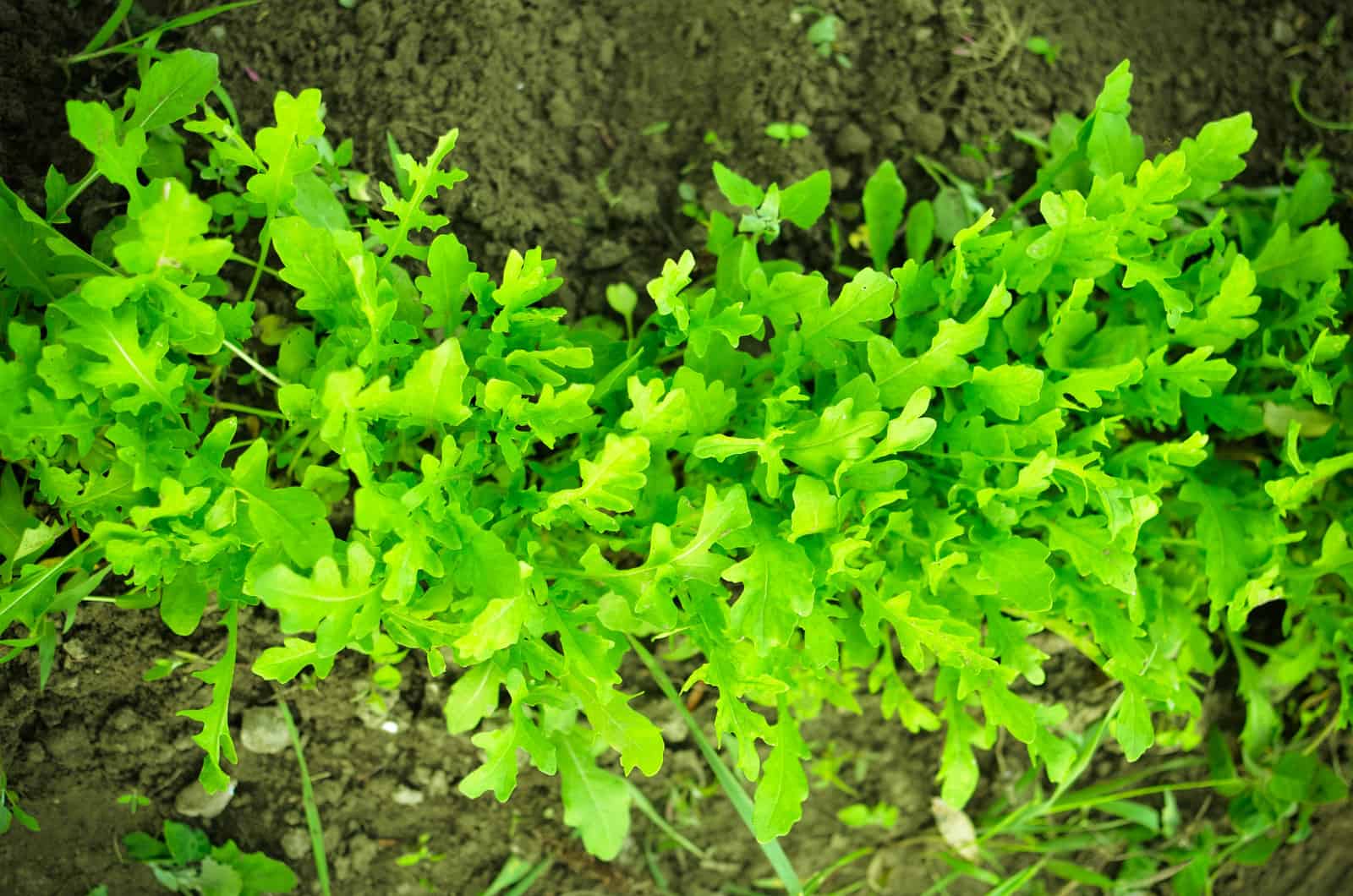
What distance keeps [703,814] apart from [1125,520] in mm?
951

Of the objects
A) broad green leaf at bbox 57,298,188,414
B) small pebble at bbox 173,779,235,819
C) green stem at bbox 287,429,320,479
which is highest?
broad green leaf at bbox 57,298,188,414

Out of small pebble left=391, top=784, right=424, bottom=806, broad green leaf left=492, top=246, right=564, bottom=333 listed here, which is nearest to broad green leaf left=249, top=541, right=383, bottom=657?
broad green leaf left=492, top=246, right=564, bottom=333

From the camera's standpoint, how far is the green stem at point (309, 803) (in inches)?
65.0

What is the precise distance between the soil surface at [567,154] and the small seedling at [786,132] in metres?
0.01

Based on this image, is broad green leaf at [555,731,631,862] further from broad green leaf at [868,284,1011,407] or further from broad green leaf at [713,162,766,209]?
broad green leaf at [713,162,766,209]

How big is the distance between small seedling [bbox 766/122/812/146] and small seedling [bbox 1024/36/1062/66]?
455mm

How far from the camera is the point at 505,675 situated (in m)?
1.25

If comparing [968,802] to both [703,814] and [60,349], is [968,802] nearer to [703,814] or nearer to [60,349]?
[703,814]

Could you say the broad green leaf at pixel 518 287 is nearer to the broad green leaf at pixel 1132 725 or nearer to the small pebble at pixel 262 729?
the small pebble at pixel 262 729

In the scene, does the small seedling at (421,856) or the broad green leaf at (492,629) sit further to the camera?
the small seedling at (421,856)

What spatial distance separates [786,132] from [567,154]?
37 cm

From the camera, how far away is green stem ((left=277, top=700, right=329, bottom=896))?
1.65 m

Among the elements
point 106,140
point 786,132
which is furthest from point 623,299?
point 106,140

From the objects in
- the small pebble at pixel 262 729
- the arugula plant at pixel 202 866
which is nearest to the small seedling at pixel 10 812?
the arugula plant at pixel 202 866
